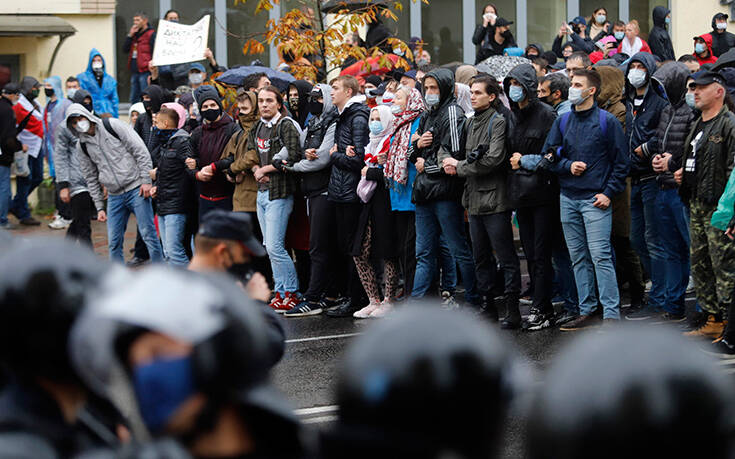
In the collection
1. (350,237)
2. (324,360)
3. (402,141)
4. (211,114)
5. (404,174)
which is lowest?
(324,360)

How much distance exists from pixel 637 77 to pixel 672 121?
564mm

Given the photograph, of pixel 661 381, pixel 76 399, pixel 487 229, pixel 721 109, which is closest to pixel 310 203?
pixel 487 229

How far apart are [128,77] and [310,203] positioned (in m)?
11.1

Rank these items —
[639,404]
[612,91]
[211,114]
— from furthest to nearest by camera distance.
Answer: [211,114] < [612,91] < [639,404]

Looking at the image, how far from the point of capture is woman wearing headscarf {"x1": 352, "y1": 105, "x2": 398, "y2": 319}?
9.89 metres

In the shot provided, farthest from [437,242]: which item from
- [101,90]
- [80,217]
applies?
[101,90]

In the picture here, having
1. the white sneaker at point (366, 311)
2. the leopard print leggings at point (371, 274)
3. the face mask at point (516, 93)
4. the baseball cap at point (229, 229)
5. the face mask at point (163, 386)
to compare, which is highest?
the face mask at point (516, 93)

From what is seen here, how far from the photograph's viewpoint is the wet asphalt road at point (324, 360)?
617 centimetres

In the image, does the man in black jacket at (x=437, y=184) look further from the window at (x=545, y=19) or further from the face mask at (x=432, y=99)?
the window at (x=545, y=19)

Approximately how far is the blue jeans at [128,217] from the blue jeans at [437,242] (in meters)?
3.46

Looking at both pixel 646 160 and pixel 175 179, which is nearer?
pixel 646 160

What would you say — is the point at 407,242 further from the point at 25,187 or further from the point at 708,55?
the point at 25,187

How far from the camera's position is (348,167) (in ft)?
32.7

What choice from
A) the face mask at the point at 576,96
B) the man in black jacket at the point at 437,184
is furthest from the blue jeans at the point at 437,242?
the face mask at the point at 576,96
